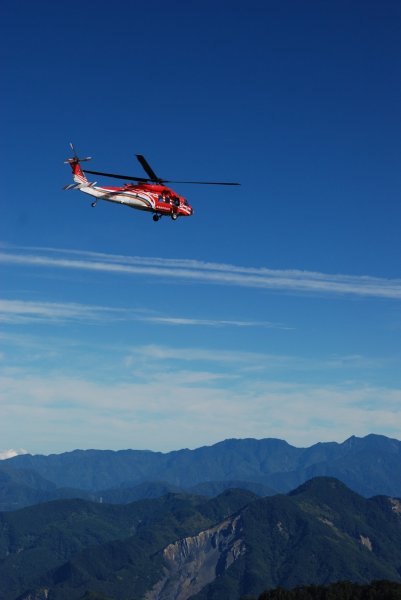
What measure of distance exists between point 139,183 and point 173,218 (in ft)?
24.6

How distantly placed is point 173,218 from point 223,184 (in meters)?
17.9

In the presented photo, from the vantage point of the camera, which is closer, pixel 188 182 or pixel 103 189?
pixel 188 182

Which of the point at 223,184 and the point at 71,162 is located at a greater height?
the point at 71,162

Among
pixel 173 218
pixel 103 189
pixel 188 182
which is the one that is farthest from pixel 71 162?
pixel 188 182

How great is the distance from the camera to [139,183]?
347ft

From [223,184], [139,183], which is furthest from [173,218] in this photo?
[223,184]

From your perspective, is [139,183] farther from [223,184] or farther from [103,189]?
[223,184]

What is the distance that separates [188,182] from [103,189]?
20836 mm

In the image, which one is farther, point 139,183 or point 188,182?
point 139,183

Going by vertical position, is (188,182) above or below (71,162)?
below

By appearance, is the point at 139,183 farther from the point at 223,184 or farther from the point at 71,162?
the point at 223,184

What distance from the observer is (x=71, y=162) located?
109188 mm

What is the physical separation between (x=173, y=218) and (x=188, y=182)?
20.6m

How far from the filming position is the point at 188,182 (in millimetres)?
87500
